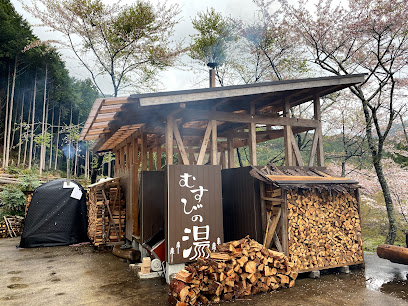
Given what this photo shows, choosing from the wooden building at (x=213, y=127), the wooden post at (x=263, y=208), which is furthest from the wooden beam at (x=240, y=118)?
the wooden post at (x=263, y=208)

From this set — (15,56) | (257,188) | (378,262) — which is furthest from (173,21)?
(15,56)

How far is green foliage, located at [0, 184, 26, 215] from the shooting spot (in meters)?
12.1

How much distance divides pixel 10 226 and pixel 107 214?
5.86 metres

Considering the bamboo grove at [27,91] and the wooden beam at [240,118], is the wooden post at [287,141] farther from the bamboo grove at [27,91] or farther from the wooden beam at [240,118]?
the bamboo grove at [27,91]

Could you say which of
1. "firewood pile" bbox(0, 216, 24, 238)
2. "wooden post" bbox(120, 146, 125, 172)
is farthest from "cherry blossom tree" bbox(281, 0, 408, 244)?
"firewood pile" bbox(0, 216, 24, 238)

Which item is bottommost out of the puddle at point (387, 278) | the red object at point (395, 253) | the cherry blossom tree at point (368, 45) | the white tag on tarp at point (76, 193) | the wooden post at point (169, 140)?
the puddle at point (387, 278)

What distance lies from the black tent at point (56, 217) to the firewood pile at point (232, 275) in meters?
6.96

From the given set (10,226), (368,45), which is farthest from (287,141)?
(10,226)

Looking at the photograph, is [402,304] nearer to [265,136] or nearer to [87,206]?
[265,136]

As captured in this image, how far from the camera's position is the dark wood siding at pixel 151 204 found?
6.87 m

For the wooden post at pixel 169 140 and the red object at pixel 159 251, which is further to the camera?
the red object at pixel 159 251

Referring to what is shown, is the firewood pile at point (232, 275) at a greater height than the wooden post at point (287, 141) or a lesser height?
lesser

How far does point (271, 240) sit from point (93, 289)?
11.5ft

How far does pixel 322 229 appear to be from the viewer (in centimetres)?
556
